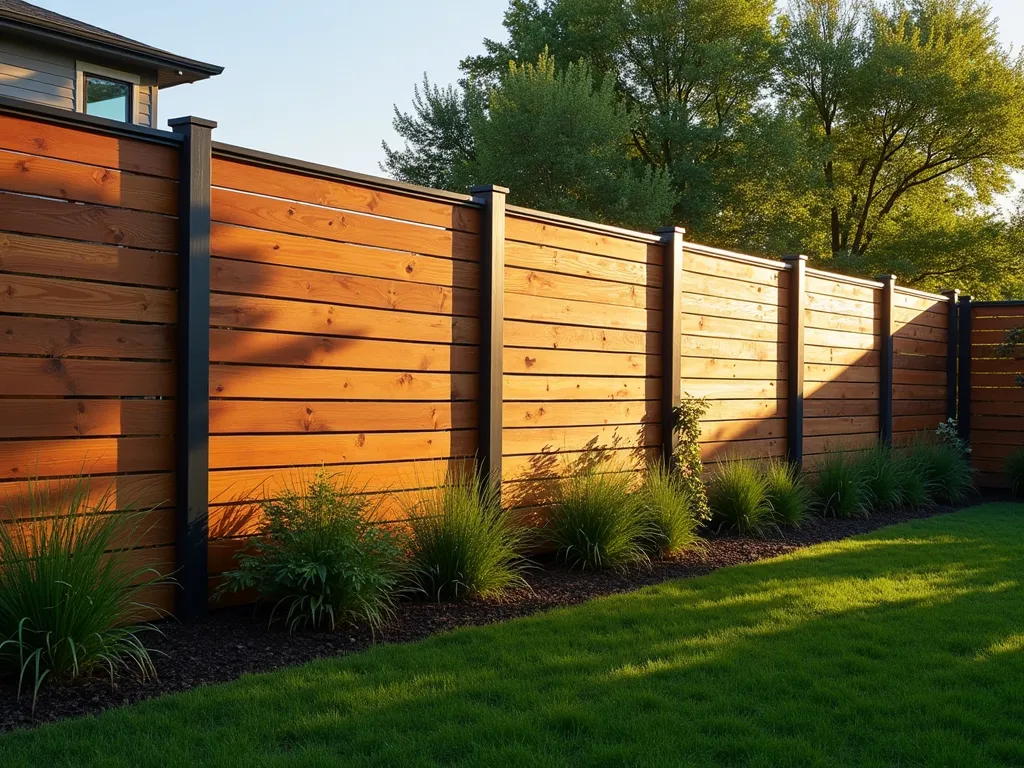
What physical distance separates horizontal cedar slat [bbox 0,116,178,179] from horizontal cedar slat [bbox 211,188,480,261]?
0.26 m

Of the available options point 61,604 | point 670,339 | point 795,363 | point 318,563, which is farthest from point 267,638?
point 795,363

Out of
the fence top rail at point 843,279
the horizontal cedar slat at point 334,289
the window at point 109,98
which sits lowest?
the horizontal cedar slat at point 334,289

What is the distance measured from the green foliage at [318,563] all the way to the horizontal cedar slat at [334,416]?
0.34 m

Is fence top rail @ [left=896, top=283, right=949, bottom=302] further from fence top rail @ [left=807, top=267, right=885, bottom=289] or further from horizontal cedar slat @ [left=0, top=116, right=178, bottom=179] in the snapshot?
horizontal cedar slat @ [left=0, top=116, right=178, bottom=179]

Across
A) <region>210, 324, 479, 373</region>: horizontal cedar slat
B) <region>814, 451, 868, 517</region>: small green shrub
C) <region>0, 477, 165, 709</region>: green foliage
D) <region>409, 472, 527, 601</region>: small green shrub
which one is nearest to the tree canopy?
<region>814, 451, 868, 517</region>: small green shrub

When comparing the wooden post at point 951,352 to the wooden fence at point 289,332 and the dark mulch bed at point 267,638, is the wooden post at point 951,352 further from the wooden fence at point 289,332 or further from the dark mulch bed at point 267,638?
the dark mulch bed at point 267,638

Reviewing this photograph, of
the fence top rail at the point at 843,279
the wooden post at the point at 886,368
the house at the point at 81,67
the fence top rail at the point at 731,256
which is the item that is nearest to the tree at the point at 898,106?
the wooden post at the point at 886,368

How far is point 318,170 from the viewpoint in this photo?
4645mm

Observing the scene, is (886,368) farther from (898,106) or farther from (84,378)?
(898,106)

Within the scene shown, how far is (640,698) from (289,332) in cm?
235

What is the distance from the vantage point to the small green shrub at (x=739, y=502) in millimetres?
6957

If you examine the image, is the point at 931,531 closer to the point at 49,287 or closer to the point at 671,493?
the point at 671,493

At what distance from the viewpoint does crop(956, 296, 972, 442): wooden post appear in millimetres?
11422

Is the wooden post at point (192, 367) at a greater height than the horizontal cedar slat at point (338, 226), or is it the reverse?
the horizontal cedar slat at point (338, 226)
